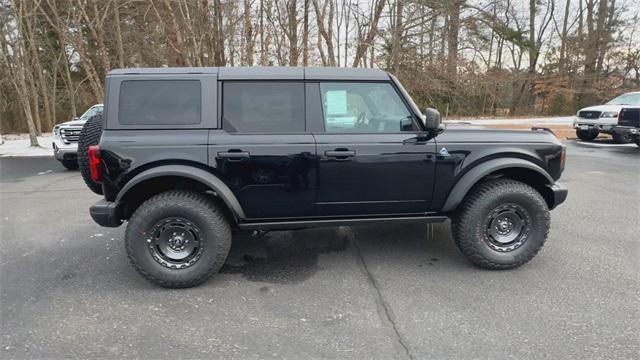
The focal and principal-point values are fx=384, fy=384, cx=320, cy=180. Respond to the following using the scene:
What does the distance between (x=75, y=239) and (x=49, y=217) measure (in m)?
1.30

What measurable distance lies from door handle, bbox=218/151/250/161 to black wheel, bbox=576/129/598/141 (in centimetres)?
1400

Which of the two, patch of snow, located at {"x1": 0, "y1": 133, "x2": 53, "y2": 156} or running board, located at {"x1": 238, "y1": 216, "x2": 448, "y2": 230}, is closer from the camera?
running board, located at {"x1": 238, "y1": 216, "x2": 448, "y2": 230}

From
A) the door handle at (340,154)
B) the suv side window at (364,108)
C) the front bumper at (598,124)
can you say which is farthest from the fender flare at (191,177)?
the front bumper at (598,124)

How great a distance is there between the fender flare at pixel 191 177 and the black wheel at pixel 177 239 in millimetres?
195

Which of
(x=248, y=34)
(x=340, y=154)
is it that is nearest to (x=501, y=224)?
(x=340, y=154)

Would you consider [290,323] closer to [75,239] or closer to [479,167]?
[479,167]

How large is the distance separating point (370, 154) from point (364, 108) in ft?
1.45

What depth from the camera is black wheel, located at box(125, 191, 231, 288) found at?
10.4 feet

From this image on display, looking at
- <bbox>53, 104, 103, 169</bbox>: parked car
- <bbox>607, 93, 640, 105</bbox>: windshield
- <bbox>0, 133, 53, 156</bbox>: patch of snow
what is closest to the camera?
<bbox>53, 104, 103, 169</bbox>: parked car

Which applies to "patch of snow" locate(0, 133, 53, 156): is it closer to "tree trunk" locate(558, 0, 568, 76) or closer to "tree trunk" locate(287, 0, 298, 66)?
"tree trunk" locate(287, 0, 298, 66)

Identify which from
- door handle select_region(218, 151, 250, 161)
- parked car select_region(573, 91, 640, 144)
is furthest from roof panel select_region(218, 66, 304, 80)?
parked car select_region(573, 91, 640, 144)

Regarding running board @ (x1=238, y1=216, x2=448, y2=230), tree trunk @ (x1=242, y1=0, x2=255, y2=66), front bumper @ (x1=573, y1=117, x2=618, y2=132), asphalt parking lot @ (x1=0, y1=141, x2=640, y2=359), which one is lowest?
asphalt parking lot @ (x1=0, y1=141, x2=640, y2=359)

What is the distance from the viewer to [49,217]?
17.6 ft

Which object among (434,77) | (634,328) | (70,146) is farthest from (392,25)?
(634,328)
